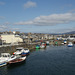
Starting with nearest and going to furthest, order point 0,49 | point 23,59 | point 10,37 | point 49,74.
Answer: point 49,74, point 23,59, point 0,49, point 10,37

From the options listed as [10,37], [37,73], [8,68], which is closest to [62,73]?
[37,73]

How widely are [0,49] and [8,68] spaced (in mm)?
12872

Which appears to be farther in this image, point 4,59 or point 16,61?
point 16,61

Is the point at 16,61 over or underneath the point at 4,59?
underneath

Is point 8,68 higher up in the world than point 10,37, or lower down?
lower down

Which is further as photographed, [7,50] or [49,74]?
[7,50]

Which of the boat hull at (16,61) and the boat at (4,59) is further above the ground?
the boat at (4,59)

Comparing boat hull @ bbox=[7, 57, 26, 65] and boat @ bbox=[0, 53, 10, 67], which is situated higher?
boat @ bbox=[0, 53, 10, 67]

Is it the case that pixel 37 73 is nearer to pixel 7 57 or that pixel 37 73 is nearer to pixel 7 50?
pixel 7 57

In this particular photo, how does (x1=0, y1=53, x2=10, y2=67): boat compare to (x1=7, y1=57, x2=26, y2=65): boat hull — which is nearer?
(x1=0, y1=53, x2=10, y2=67): boat

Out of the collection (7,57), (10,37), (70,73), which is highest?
(10,37)

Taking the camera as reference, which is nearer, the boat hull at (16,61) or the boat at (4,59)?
the boat at (4,59)

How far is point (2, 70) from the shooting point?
→ 25641 millimetres

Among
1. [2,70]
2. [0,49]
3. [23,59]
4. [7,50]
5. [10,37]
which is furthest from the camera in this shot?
[10,37]
